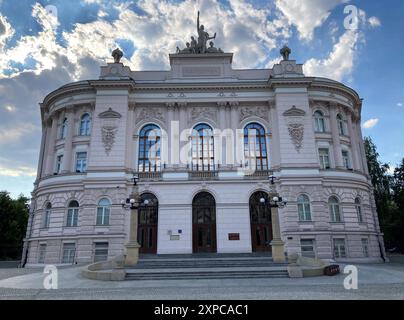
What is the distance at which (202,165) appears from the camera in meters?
28.4

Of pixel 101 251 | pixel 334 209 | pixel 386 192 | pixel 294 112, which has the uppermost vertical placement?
pixel 294 112

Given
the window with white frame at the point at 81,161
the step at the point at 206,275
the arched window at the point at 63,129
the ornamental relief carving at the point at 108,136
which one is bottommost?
the step at the point at 206,275

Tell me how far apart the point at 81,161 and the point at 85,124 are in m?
3.93

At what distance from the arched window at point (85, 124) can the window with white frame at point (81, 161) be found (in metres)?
2.09

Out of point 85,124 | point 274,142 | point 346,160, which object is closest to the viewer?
point 274,142

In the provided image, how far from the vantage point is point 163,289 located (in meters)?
12.4

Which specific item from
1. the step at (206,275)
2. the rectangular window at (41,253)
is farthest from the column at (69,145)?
the step at (206,275)

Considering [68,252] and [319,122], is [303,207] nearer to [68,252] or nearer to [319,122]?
[319,122]

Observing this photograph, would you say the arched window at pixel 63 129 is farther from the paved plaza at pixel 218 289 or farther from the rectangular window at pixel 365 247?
the rectangular window at pixel 365 247

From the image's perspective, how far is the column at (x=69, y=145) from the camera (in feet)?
93.5

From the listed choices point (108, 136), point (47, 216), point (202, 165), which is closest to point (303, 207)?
point (202, 165)

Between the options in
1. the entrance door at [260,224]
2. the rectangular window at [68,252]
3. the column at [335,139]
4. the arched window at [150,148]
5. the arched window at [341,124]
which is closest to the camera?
the rectangular window at [68,252]

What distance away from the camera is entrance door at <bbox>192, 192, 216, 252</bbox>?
86.3ft

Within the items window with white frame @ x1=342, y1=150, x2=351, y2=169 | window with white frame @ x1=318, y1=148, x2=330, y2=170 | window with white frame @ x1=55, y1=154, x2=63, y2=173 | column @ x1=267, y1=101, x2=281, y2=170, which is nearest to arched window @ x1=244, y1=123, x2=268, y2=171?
column @ x1=267, y1=101, x2=281, y2=170
